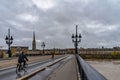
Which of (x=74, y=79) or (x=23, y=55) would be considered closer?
(x=74, y=79)

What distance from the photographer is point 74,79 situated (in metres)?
20.7

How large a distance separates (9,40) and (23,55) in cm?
4448

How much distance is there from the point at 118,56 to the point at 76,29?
53665 mm

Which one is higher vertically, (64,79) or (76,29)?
(76,29)

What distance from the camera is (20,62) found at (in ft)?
85.4

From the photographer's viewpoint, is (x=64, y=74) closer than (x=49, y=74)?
No

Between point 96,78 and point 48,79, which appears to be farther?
point 48,79

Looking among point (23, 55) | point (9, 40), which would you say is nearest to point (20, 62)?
point (23, 55)

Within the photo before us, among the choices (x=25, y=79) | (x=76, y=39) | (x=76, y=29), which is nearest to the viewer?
(x=25, y=79)

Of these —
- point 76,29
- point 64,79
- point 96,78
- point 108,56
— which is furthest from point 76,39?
point 96,78

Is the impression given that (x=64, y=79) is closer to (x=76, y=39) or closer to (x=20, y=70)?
(x=20, y=70)

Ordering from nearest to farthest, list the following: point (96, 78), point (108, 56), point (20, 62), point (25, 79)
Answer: point (96, 78)
point (25, 79)
point (20, 62)
point (108, 56)

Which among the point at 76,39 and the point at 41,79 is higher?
the point at 76,39

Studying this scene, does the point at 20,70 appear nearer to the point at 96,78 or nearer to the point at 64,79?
the point at 64,79
